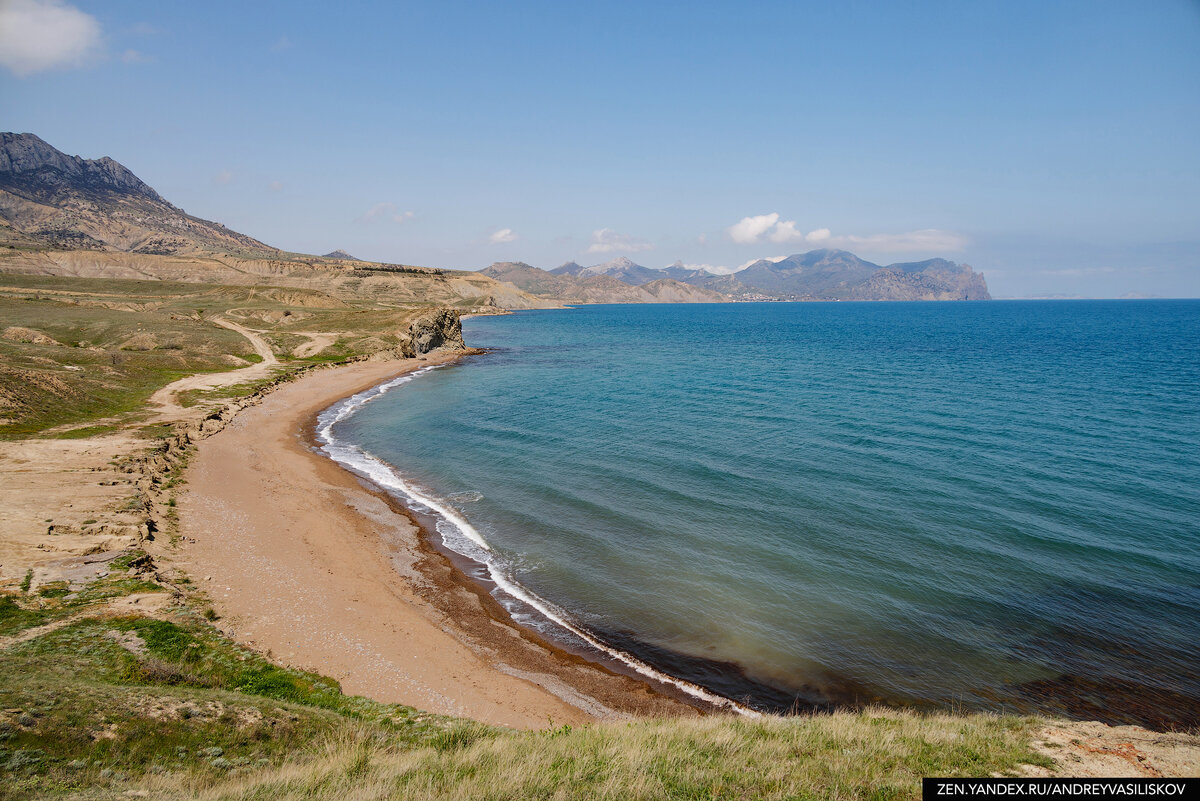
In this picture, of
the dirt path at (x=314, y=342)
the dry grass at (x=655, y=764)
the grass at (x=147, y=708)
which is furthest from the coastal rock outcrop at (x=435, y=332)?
the dry grass at (x=655, y=764)

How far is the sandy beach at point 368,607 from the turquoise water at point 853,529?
1.78 metres

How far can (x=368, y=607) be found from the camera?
17.9 meters

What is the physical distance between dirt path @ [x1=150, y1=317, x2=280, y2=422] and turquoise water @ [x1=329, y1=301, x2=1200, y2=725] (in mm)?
10496

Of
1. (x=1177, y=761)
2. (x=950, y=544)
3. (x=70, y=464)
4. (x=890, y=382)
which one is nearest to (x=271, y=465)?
(x=70, y=464)

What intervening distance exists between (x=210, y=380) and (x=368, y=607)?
4357 centimetres

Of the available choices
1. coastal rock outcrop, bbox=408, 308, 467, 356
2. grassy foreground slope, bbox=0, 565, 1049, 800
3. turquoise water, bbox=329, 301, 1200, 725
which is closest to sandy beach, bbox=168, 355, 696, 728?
turquoise water, bbox=329, 301, 1200, 725

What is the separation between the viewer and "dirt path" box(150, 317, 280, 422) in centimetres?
3838

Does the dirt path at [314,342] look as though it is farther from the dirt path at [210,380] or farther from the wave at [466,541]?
the wave at [466,541]

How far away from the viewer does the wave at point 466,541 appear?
15.5 m

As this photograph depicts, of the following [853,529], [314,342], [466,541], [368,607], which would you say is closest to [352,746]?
[368,607]

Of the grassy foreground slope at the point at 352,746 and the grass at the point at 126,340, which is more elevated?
the grass at the point at 126,340

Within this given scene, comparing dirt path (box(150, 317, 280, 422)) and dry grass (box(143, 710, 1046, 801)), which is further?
dirt path (box(150, 317, 280, 422))

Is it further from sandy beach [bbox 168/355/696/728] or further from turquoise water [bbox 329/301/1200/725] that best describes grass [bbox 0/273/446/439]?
turquoise water [bbox 329/301/1200/725]

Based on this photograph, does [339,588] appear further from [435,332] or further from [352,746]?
[435,332]
